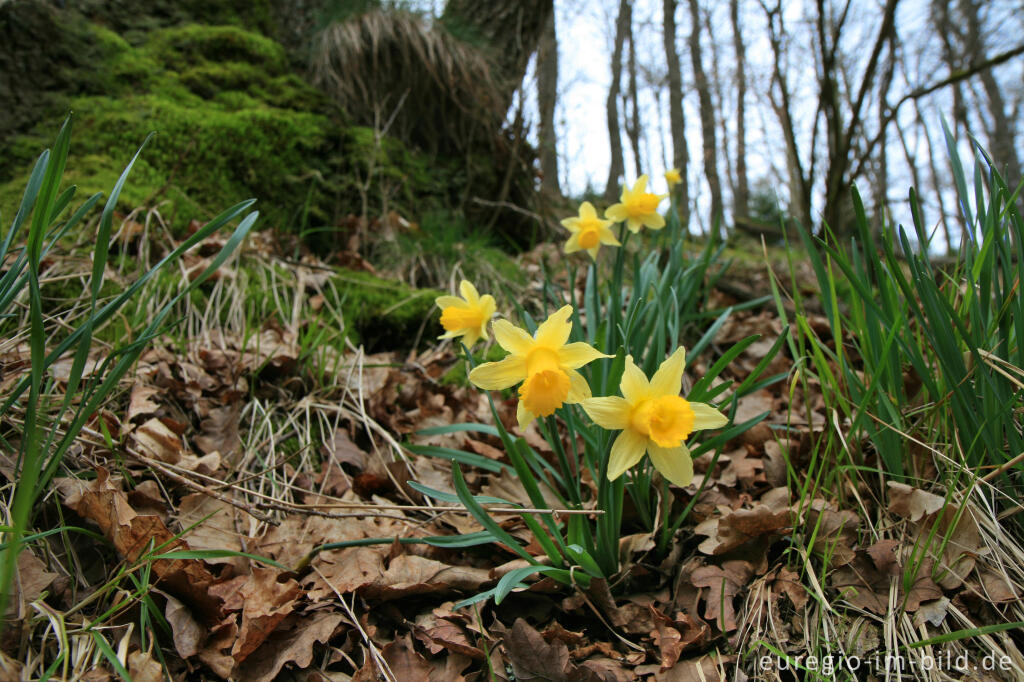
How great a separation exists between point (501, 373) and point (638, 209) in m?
0.90

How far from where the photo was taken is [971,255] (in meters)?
1.17

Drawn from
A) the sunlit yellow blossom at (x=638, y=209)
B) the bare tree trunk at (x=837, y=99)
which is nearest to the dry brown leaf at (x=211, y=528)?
the sunlit yellow blossom at (x=638, y=209)

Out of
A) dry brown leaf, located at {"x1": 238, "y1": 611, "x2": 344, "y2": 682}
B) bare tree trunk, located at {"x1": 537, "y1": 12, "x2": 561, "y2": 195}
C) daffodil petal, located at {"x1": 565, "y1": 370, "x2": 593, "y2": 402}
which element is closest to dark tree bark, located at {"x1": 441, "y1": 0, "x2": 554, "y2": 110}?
bare tree trunk, located at {"x1": 537, "y1": 12, "x2": 561, "y2": 195}

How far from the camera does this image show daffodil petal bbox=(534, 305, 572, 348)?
95 centimetres

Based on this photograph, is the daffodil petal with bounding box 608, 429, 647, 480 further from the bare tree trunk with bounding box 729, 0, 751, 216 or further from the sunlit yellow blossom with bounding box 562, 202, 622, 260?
the bare tree trunk with bounding box 729, 0, 751, 216

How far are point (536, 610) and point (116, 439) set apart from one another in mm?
1055

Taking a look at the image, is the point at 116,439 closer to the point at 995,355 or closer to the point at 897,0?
the point at 995,355

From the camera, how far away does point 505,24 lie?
13.1 ft

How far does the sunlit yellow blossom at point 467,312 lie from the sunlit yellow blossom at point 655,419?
0.47m

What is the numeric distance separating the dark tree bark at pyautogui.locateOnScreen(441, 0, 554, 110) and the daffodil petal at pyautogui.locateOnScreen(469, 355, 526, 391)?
3.50 meters

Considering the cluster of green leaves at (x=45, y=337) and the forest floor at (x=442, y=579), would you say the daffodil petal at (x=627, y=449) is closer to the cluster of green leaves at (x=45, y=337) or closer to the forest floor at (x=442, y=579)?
the forest floor at (x=442, y=579)

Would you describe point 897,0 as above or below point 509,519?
above

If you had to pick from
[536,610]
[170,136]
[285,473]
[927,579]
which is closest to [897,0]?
[927,579]

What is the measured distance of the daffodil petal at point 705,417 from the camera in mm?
955
